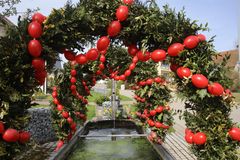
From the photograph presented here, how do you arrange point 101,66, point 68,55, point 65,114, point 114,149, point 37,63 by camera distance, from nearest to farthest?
point 37,63 < point 68,55 < point 65,114 < point 101,66 < point 114,149

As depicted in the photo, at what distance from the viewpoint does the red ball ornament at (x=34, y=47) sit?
3.88m

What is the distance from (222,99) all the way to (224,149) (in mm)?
727

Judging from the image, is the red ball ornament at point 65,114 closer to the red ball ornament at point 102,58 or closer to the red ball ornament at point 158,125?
the red ball ornament at point 102,58

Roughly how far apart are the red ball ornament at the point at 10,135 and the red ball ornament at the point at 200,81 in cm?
255

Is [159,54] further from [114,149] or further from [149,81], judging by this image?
[114,149]

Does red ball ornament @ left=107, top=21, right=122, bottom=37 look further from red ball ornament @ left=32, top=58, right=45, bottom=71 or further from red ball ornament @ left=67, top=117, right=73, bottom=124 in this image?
red ball ornament @ left=67, top=117, right=73, bottom=124

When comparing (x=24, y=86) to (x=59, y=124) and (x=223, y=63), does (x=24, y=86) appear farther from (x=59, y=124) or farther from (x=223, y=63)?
(x=59, y=124)

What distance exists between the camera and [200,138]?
431cm

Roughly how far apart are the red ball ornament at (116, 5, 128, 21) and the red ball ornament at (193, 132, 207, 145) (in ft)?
6.78

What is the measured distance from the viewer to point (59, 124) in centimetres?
868

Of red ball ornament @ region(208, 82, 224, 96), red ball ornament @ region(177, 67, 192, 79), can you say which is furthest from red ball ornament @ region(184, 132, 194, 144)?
red ball ornament @ region(177, 67, 192, 79)

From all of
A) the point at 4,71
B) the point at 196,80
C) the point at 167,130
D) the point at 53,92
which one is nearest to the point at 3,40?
the point at 4,71

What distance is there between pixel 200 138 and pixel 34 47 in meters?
2.70

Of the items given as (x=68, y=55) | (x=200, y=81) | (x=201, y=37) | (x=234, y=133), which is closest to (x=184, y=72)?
(x=200, y=81)
